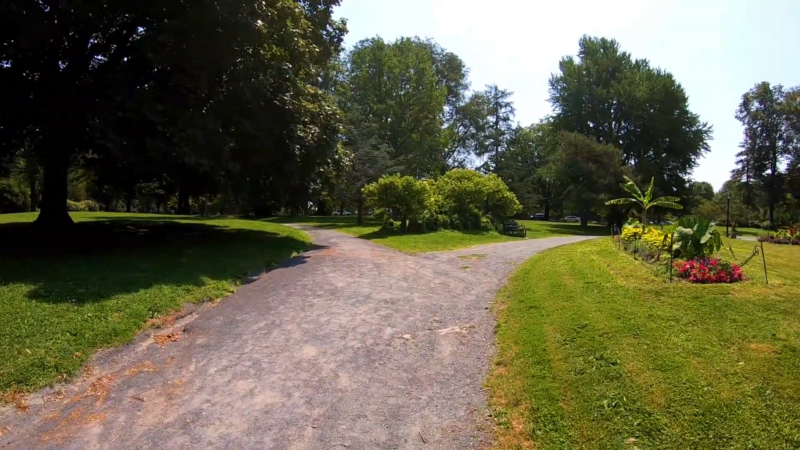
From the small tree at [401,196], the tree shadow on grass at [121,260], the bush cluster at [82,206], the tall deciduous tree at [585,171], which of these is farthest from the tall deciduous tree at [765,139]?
the bush cluster at [82,206]

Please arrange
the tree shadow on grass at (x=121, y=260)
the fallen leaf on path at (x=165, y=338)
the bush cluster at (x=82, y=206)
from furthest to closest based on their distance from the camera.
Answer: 1. the bush cluster at (x=82, y=206)
2. the tree shadow on grass at (x=121, y=260)
3. the fallen leaf on path at (x=165, y=338)

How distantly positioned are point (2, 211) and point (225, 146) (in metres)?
29.5

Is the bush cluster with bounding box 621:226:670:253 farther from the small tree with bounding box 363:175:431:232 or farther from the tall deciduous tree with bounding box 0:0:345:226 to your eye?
the small tree with bounding box 363:175:431:232

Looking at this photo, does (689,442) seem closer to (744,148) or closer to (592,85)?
(592,85)

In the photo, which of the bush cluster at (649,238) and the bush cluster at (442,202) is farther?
the bush cluster at (442,202)

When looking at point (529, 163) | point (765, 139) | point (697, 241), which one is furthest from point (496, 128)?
point (697, 241)

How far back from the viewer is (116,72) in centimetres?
1084

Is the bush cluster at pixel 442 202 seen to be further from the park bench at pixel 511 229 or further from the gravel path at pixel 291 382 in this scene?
the gravel path at pixel 291 382

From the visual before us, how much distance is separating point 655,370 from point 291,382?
333 cm

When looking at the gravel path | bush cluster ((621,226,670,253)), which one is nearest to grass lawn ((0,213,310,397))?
the gravel path

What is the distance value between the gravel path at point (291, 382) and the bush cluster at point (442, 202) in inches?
428

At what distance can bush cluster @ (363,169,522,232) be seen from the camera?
62.7 ft

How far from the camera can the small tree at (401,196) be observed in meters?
18.9

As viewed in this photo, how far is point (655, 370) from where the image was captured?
4.20 m
